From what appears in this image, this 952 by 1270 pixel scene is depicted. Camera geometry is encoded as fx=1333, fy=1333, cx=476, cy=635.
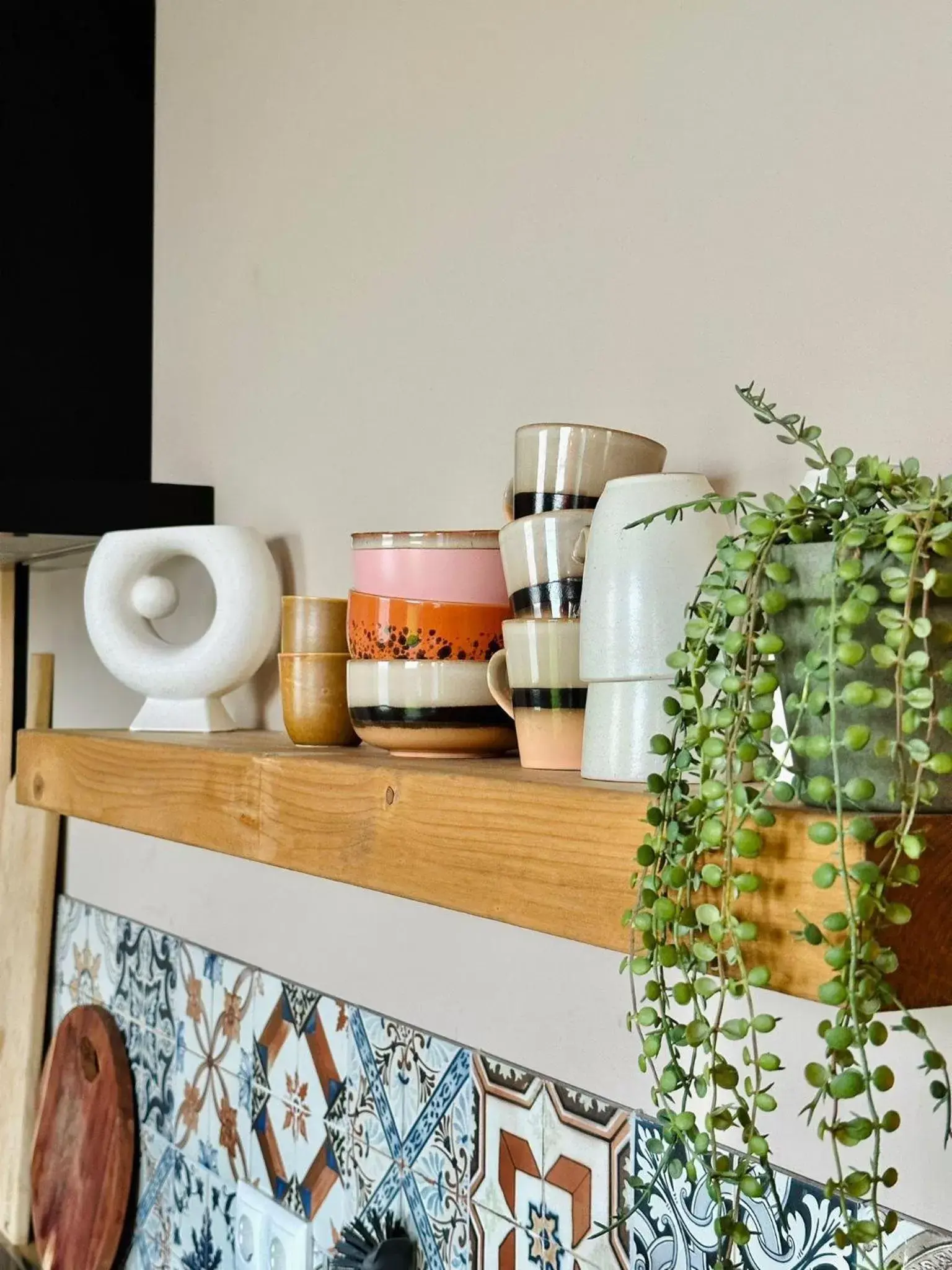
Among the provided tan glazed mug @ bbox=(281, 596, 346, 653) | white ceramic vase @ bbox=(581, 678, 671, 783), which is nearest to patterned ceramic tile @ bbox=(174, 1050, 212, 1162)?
tan glazed mug @ bbox=(281, 596, 346, 653)

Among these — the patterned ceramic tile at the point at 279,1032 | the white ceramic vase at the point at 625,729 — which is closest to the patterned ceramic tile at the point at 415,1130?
the patterned ceramic tile at the point at 279,1032

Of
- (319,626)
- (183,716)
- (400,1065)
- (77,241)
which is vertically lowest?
(400,1065)

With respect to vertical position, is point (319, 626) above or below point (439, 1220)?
above

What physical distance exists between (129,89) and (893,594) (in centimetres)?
156

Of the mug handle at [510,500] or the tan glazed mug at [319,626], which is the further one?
the tan glazed mug at [319,626]

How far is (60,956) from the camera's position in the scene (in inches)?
79.3

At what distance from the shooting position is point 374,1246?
1252 millimetres

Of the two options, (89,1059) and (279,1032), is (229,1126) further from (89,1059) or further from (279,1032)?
(89,1059)

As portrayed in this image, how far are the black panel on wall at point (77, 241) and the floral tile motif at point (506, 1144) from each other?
94cm

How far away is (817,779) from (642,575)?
210 mm

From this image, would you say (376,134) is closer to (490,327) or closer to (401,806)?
(490,327)

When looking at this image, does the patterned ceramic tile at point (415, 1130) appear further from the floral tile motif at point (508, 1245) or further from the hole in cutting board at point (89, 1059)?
the hole in cutting board at point (89, 1059)

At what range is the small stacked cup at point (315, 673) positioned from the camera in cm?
107

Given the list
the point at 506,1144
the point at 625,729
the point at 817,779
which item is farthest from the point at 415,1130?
the point at 817,779
